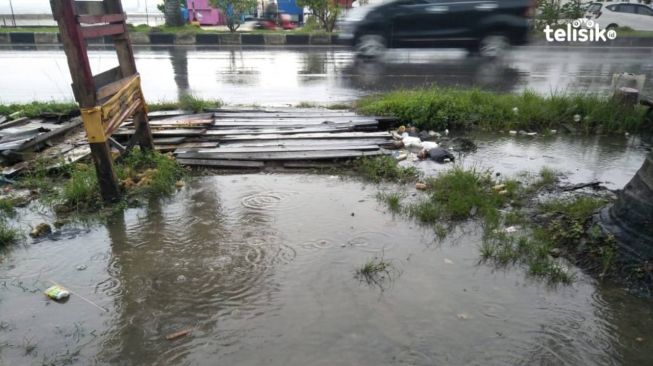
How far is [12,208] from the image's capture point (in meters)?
4.17

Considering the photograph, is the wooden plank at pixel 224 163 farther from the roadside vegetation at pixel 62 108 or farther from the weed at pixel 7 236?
the roadside vegetation at pixel 62 108

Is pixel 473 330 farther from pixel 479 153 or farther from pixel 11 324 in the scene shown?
pixel 479 153

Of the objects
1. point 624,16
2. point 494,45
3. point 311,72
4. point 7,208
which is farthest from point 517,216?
point 624,16

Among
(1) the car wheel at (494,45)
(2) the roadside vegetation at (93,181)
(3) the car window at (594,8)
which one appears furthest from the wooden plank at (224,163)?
(3) the car window at (594,8)

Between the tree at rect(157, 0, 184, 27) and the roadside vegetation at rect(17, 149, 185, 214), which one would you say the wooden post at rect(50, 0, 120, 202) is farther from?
the tree at rect(157, 0, 184, 27)

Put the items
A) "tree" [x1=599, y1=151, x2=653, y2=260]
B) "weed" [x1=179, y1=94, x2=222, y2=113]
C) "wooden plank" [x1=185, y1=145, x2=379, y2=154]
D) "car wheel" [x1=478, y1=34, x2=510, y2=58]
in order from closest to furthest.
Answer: "tree" [x1=599, y1=151, x2=653, y2=260]
"wooden plank" [x1=185, y1=145, x2=379, y2=154]
"weed" [x1=179, y1=94, x2=222, y2=113]
"car wheel" [x1=478, y1=34, x2=510, y2=58]

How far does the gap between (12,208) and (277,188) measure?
242cm

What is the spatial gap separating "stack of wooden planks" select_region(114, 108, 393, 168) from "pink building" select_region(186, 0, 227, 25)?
54.8 feet

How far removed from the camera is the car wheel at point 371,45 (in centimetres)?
1197

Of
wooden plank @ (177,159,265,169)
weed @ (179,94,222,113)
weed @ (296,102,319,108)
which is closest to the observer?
wooden plank @ (177,159,265,169)

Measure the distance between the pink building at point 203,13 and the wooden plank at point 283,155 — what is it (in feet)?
60.3

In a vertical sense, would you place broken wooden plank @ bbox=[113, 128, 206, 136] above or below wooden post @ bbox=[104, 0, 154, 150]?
below

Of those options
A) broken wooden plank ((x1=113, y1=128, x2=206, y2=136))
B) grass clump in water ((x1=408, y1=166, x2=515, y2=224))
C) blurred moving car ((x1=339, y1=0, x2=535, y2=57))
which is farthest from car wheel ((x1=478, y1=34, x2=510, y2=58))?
broken wooden plank ((x1=113, y1=128, x2=206, y2=136))

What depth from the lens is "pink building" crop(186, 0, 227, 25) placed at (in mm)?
21688
